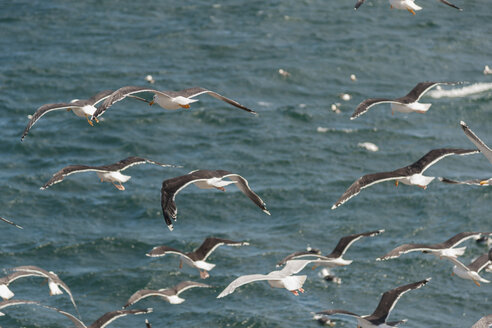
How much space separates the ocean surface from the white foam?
329mm

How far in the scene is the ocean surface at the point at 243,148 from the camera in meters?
38.5

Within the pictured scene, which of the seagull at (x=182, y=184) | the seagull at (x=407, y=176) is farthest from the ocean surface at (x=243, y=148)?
the seagull at (x=182, y=184)

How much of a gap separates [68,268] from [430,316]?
16.5 metres

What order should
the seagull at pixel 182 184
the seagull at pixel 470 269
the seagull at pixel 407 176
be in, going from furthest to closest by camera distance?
the seagull at pixel 470 269
the seagull at pixel 407 176
the seagull at pixel 182 184

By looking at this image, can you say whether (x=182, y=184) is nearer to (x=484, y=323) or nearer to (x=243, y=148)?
(x=484, y=323)

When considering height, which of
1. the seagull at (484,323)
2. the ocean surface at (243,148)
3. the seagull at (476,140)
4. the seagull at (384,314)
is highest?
the seagull at (476,140)

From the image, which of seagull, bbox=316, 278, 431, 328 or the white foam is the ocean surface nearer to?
the white foam

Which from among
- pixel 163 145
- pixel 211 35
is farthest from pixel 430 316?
pixel 211 35

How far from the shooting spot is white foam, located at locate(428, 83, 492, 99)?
56062mm

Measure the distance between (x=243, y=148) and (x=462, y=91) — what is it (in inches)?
636

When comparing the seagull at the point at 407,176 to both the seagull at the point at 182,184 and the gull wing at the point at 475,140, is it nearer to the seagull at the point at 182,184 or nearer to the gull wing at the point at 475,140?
the gull wing at the point at 475,140

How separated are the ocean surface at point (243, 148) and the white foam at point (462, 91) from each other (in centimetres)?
33

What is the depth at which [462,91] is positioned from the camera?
56438 millimetres

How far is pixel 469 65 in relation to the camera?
59.4 m
